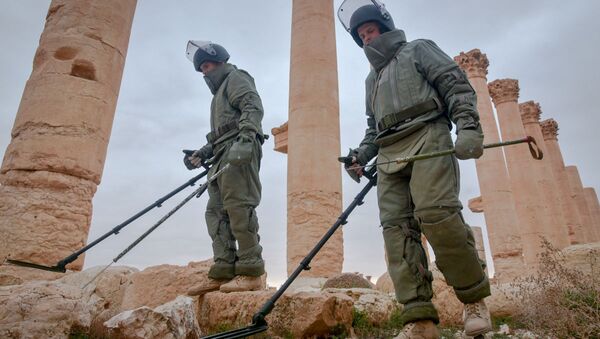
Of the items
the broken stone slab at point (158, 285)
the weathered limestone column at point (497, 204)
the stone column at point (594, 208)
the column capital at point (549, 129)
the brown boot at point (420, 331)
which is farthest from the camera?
the stone column at point (594, 208)

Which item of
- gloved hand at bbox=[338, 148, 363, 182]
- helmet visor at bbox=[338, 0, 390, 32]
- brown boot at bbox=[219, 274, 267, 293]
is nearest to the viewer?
gloved hand at bbox=[338, 148, 363, 182]

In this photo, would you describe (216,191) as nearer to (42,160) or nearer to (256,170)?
(256,170)

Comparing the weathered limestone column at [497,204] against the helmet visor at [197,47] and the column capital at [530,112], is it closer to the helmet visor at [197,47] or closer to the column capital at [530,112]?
the column capital at [530,112]

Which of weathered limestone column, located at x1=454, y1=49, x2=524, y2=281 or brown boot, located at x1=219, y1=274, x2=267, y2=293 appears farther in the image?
weathered limestone column, located at x1=454, y1=49, x2=524, y2=281

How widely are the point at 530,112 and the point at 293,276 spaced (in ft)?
74.3

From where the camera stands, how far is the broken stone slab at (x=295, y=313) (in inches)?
117

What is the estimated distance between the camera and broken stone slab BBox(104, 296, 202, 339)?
2.45 meters

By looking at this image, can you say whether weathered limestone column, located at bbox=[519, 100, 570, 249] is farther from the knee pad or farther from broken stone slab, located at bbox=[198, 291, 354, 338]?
the knee pad

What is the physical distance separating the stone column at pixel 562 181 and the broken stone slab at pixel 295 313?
73.3 feet

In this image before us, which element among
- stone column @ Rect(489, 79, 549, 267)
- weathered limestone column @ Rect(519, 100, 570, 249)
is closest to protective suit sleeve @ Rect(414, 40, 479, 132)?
stone column @ Rect(489, 79, 549, 267)

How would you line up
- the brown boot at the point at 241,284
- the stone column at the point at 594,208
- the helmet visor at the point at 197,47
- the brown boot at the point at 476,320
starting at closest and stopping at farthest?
the brown boot at the point at 476,320 < the brown boot at the point at 241,284 < the helmet visor at the point at 197,47 < the stone column at the point at 594,208

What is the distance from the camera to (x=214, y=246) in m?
4.06

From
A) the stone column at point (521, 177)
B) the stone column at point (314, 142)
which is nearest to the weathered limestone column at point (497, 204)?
the stone column at point (521, 177)

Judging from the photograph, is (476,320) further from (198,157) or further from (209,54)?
(209,54)
